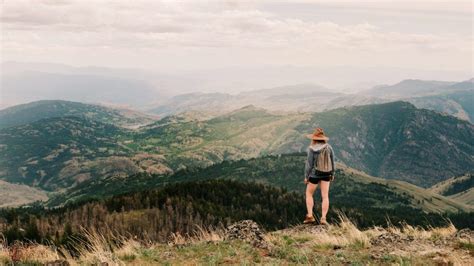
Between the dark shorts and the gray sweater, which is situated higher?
the gray sweater

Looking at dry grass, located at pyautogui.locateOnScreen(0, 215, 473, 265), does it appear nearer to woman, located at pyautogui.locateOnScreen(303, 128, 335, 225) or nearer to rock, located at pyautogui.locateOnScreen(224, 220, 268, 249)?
rock, located at pyautogui.locateOnScreen(224, 220, 268, 249)

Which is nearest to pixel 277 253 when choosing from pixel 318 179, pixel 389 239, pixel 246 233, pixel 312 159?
pixel 246 233

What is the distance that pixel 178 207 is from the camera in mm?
181750

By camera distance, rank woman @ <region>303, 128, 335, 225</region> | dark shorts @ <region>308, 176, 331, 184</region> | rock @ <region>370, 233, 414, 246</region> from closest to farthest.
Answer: rock @ <region>370, 233, 414, 246</region> < woman @ <region>303, 128, 335, 225</region> < dark shorts @ <region>308, 176, 331, 184</region>

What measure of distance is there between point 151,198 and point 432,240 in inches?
6759

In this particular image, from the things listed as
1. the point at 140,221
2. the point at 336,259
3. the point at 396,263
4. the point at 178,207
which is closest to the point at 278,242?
the point at 336,259

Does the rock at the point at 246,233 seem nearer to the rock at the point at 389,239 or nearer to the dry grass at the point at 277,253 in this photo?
the dry grass at the point at 277,253

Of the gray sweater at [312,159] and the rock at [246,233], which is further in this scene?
the gray sweater at [312,159]

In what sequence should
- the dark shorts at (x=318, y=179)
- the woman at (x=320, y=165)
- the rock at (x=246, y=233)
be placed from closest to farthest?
1. the rock at (x=246, y=233)
2. the woman at (x=320, y=165)
3. the dark shorts at (x=318, y=179)

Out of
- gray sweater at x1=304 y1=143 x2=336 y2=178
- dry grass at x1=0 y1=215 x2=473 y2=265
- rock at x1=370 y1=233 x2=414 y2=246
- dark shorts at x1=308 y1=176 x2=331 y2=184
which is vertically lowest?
rock at x1=370 y1=233 x2=414 y2=246

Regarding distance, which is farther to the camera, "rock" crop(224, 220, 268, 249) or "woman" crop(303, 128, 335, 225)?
"woman" crop(303, 128, 335, 225)

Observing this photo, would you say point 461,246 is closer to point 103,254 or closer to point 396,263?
point 396,263

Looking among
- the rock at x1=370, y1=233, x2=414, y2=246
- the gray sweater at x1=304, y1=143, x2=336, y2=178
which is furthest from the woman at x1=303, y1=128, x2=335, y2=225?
the rock at x1=370, y1=233, x2=414, y2=246

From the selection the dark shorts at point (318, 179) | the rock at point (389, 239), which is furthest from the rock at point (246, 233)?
the rock at point (389, 239)
